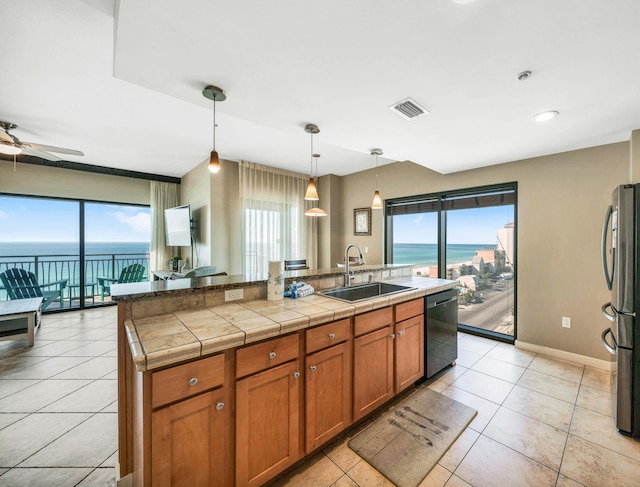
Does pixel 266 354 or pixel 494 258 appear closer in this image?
pixel 266 354

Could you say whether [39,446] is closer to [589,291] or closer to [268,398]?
[268,398]

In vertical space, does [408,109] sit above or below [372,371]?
above

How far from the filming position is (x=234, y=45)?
140 cm

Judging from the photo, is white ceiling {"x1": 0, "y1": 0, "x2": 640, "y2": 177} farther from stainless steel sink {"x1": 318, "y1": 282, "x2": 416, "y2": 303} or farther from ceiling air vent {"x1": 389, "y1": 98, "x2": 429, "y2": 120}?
stainless steel sink {"x1": 318, "y1": 282, "x2": 416, "y2": 303}

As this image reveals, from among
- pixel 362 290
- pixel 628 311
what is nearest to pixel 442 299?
pixel 362 290

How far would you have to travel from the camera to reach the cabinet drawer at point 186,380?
106 cm

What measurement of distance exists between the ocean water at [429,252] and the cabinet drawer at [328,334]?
118 inches

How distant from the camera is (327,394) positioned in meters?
1.69

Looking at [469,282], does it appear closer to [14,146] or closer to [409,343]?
[409,343]

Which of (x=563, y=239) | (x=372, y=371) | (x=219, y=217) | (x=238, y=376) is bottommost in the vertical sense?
(x=372, y=371)

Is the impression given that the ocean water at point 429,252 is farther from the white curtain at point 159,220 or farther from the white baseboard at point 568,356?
the white curtain at point 159,220

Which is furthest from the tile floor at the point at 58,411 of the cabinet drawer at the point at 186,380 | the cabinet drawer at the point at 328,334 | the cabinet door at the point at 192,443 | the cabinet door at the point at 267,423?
the cabinet drawer at the point at 328,334

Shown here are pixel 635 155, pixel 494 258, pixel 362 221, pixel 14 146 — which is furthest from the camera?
pixel 362 221

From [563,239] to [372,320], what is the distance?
279 cm
